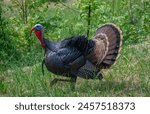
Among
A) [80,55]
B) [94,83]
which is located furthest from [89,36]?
[80,55]

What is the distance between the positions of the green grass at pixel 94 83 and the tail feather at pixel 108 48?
33 centimetres

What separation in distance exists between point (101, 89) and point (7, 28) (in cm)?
590

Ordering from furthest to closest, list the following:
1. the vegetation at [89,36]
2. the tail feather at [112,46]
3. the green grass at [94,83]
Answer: the tail feather at [112,46] < the vegetation at [89,36] < the green grass at [94,83]

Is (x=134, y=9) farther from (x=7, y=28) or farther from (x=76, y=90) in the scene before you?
(x=76, y=90)

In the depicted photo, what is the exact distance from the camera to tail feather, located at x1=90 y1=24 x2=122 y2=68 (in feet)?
27.4

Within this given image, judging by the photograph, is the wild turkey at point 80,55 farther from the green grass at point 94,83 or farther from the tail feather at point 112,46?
the green grass at point 94,83

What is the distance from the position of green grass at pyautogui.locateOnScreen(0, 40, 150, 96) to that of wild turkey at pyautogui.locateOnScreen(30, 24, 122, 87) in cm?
23

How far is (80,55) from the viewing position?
27.3 feet

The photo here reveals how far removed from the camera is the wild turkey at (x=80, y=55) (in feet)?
26.7

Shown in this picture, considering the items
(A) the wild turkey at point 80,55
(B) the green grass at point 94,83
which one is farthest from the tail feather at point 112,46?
(B) the green grass at point 94,83

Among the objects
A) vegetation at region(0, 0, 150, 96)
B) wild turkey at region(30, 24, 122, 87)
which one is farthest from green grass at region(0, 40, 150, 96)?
wild turkey at region(30, 24, 122, 87)

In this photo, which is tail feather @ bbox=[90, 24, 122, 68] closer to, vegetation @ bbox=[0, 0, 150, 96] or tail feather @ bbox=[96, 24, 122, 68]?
tail feather @ bbox=[96, 24, 122, 68]

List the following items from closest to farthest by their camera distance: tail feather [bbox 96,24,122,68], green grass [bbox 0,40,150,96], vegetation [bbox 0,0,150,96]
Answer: green grass [bbox 0,40,150,96], vegetation [bbox 0,0,150,96], tail feather [bbox 96,24,122,68]

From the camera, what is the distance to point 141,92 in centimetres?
787
